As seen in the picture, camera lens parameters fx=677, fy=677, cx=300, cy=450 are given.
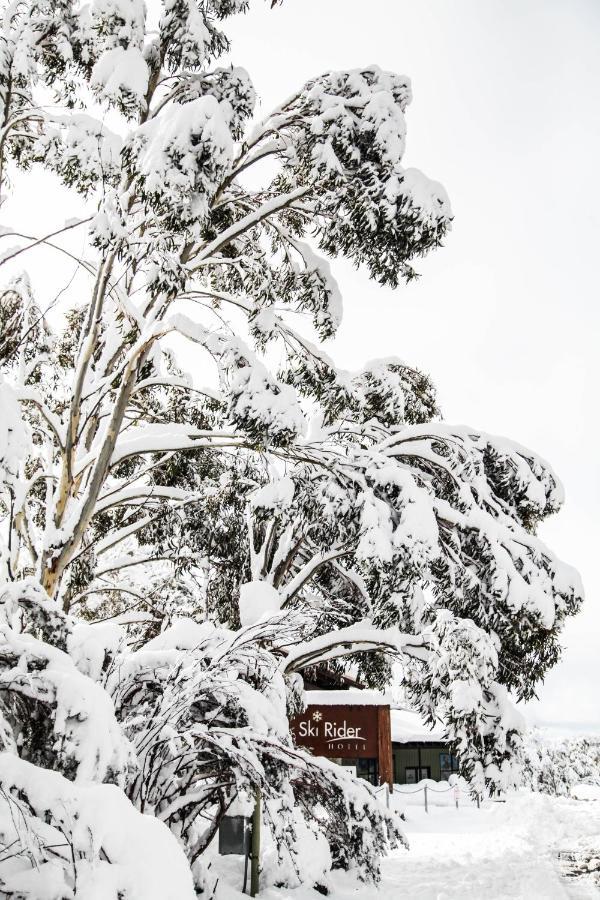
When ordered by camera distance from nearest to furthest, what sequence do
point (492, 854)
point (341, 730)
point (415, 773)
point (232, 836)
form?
point (232, 836) → point (341, 730) → point (492, 854) → point (415, 773)

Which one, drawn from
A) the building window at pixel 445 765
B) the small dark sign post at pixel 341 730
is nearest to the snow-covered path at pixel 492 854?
the small dark sign post at pixel 341 730

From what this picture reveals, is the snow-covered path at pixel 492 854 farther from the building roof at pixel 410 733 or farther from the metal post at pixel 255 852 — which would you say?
the building roof at pixel 410 733

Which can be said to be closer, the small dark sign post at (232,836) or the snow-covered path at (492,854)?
the small dark sign post at (232,836)

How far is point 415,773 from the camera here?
98.7 ft

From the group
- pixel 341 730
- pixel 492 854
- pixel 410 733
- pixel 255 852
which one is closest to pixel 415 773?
pixel 410 733

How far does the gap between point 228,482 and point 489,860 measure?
7277 mm

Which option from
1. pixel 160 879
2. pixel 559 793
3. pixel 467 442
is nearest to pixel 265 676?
pixel 160 879

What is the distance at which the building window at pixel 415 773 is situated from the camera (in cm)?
2978

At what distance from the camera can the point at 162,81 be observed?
7.99 m

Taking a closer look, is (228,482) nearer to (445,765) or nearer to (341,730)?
(341,730)

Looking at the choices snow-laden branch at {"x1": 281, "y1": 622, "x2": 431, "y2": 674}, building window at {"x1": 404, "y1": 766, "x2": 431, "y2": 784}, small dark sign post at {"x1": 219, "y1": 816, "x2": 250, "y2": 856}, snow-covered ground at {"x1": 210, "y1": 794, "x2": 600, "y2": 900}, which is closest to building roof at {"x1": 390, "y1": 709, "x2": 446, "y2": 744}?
building window at {"x1": 404, "y1": 766, "x2": 431, "y2": 784}

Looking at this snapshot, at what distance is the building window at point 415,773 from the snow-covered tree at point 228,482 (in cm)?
2245

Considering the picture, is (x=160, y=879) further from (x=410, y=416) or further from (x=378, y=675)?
(x=378, y=675)

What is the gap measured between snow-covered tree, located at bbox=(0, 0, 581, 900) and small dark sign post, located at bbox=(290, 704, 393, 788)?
704 mm
